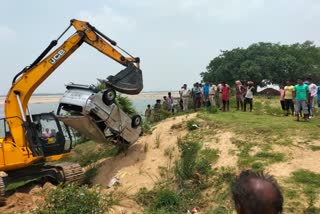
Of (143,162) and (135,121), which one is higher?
(135,121)

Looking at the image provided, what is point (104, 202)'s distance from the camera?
8375 mm

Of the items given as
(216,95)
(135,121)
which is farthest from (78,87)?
(216,95)

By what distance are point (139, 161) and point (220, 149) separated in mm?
2986

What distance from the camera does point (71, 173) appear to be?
43.0 feet

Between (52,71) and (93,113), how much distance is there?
1.88 metres

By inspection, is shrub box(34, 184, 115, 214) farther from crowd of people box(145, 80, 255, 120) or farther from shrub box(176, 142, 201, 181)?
crowd of people box(145, 80, 255, 120)

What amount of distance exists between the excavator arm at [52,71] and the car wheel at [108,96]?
0.17m

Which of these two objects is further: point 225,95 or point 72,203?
point 225,95

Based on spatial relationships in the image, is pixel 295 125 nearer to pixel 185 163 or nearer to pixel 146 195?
pixel 185 163

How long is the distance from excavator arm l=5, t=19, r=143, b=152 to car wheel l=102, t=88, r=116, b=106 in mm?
169

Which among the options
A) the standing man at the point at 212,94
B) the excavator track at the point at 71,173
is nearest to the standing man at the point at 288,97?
the standing man at the point at 212,94

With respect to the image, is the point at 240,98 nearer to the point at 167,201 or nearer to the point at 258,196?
the point at 167,201

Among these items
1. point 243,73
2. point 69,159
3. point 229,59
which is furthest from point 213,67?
point 69,159

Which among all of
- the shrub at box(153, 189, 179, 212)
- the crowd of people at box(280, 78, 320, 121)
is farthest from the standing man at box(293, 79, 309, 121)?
the shrub at box(153, 189, 179, 212)
